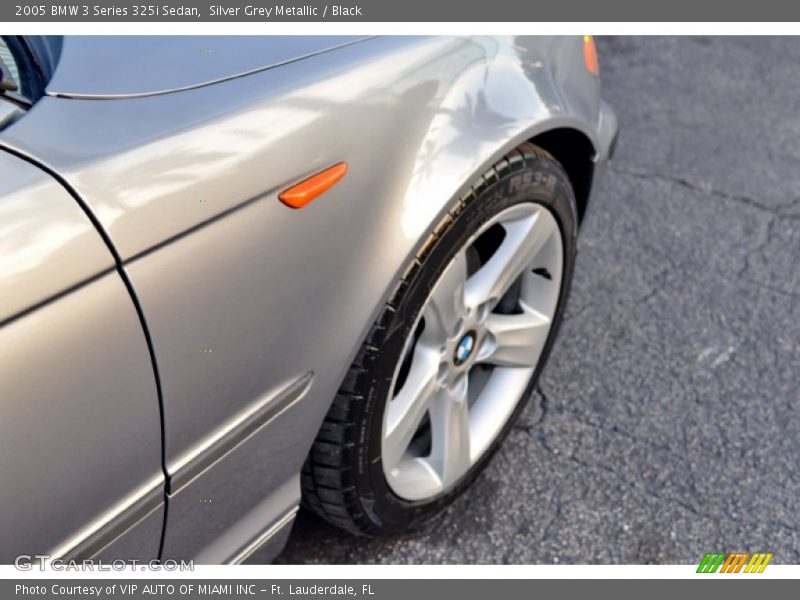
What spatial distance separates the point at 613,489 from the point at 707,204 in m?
1.33

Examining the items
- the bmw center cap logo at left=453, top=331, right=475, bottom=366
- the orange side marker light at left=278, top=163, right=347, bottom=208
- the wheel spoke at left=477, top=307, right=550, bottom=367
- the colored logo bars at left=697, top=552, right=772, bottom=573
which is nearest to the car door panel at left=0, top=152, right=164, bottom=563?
the orange side marker light at left=278, top=163, right=347, bottom=208

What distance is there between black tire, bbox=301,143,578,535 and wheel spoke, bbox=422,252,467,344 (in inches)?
1.6

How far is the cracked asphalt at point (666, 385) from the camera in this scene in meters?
2.01

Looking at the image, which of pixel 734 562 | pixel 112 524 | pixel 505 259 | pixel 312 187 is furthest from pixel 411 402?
pixel 734 562

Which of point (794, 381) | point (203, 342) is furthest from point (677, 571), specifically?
point (203, 342)

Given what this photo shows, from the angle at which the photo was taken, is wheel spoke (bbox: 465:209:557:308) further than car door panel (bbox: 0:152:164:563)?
Yes

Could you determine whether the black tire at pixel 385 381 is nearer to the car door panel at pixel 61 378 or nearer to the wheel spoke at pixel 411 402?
the wheel spoke at pixel 411 402

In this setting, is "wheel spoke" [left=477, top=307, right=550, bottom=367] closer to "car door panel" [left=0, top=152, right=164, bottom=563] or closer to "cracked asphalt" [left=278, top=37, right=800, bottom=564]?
"cracked asphalt" [left=278, top=37, right=800, bottom=564]

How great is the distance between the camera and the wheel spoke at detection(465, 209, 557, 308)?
1852 millimetres

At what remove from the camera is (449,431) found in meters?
1.91

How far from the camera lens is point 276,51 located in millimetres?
1410

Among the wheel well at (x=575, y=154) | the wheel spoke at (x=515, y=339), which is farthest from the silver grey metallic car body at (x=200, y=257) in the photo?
the wheel spoke at (x=515, y=339)

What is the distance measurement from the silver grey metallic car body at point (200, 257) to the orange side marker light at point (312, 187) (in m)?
0.01

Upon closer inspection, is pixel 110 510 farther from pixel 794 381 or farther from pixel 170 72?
pixel 794 381
